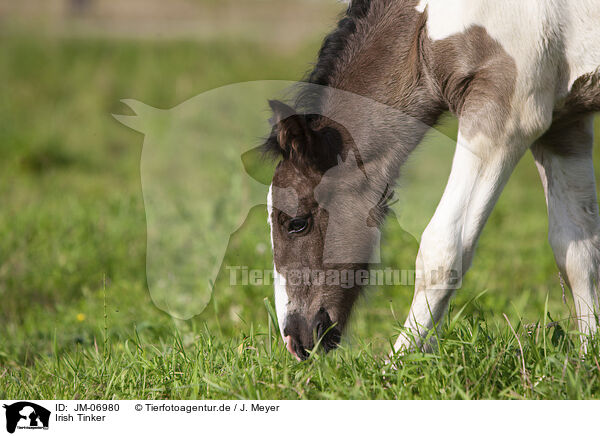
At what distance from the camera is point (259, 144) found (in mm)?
3572

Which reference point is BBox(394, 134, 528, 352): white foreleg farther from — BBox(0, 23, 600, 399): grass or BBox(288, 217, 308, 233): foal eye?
BBox(288, 217, 308, 233): foal eye

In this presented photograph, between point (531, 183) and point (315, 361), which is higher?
point (531, 183)

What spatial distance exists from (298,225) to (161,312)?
1736 millimetres

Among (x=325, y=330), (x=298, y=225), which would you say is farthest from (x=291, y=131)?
(x=325, y=330)

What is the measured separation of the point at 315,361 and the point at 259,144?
1.35m

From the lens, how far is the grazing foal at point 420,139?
9.11 ft

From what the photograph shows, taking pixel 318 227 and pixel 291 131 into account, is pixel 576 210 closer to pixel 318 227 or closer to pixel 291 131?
pixel 318 227

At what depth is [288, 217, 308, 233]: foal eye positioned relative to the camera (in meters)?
3.22
